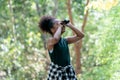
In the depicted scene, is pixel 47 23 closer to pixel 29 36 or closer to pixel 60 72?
pixel 60 72

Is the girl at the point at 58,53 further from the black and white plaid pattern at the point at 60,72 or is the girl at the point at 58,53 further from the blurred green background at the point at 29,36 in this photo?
the blurred green background at the point at 29,36

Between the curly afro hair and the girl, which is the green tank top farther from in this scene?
the curly afro hair

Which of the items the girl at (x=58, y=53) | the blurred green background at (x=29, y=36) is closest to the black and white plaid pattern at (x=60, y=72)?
the girl at (x=58, y=53)

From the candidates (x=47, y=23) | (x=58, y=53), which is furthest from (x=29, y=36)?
(x=58, y=53)

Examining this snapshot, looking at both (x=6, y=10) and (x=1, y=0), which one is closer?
(x=1, y=0)

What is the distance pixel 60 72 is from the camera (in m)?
3.31

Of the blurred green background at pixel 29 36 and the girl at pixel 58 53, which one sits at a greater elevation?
the girl at pixel 58 53

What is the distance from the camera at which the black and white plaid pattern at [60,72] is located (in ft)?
10.8

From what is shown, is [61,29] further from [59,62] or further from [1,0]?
[1,0]

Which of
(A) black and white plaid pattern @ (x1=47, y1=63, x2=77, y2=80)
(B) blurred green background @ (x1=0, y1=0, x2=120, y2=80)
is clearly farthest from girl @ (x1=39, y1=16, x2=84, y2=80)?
(B) blurred green background @ (x1=0, y1=0, x2=120, y2=80)

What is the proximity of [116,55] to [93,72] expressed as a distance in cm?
164

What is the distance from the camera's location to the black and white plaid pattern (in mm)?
3307

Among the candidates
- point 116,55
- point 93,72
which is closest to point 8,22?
point 93,72

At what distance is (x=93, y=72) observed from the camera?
6078 millimetres
